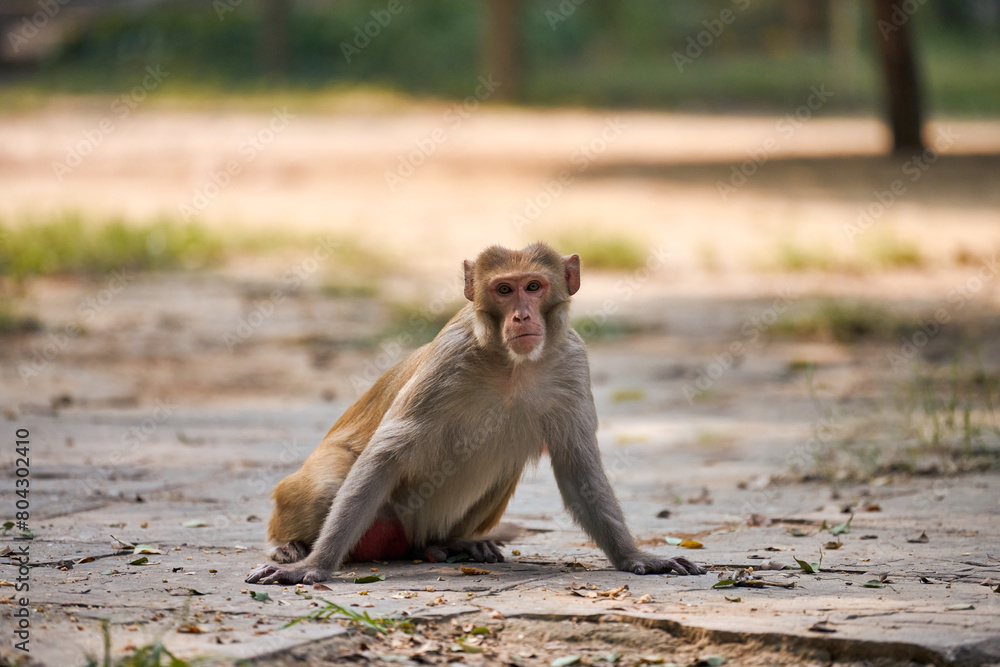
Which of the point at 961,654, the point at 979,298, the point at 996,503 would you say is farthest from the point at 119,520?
the point at 979,298

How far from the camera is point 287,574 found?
14.4ft

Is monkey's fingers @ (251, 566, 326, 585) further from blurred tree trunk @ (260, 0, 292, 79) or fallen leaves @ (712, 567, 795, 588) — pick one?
blurred tree trunk @ (260, 0, 292, 79)

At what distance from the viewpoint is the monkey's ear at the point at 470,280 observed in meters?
4.71

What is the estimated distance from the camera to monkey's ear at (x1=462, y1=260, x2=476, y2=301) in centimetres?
471

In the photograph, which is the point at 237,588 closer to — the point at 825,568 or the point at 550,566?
the point at 550,566

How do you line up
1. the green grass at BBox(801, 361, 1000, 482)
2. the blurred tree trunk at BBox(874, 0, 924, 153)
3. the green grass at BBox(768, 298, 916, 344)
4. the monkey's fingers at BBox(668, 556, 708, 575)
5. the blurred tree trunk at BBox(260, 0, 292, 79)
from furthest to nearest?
the blurred tree trunk at BBox(260, 0, 292, 79), the blurred tree trunk at BBox(874, 0, 924, 153), the green grass at BBox(768, 298, 916, 344), the green grass at BBox(801, 361, 1000, 482), the monkey's fingers at BBox(668, 556, 708, 575)

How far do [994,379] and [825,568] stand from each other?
13.8 feet

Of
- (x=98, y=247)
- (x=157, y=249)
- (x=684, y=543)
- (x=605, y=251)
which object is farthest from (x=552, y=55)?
(x=684, y=543)

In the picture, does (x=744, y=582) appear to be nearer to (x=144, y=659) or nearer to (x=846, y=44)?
(x=144, y=659)

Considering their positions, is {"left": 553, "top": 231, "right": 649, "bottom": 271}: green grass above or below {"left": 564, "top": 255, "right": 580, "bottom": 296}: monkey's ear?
above

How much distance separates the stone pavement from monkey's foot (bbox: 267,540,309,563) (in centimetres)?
9

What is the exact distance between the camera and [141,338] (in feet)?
33.7

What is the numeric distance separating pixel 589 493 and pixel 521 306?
750 millimetres

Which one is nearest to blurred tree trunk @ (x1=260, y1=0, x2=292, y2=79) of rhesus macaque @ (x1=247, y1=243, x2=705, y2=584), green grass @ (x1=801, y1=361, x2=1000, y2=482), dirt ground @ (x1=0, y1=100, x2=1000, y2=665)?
dirt ground @ (x1=0, y1=100, x2=1000, y2=665)
